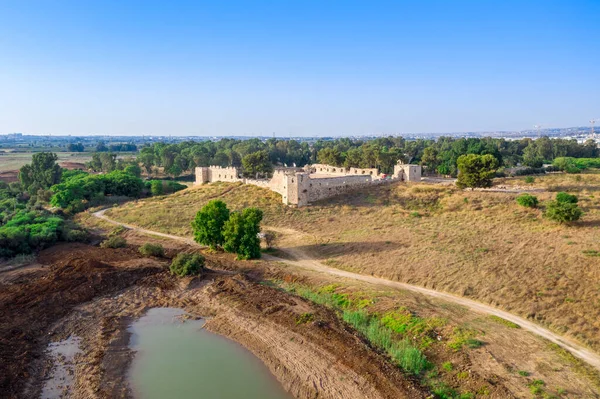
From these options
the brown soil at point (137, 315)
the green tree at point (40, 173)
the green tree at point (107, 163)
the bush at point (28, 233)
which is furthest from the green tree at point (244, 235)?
the green tree at point (107, 163)

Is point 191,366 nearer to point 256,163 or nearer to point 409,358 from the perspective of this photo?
point 409,358

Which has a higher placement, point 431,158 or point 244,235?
point 431,158

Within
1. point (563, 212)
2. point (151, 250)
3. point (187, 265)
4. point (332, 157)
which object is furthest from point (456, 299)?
point (332, 157)

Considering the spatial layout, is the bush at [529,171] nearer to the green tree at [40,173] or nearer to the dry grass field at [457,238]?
the dry grass field at [457,238]

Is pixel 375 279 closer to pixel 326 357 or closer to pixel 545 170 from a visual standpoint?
pixel 326 357

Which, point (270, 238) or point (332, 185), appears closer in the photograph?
point (270, 238)

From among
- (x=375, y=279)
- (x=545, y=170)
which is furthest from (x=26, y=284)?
(x=545, y=170)
